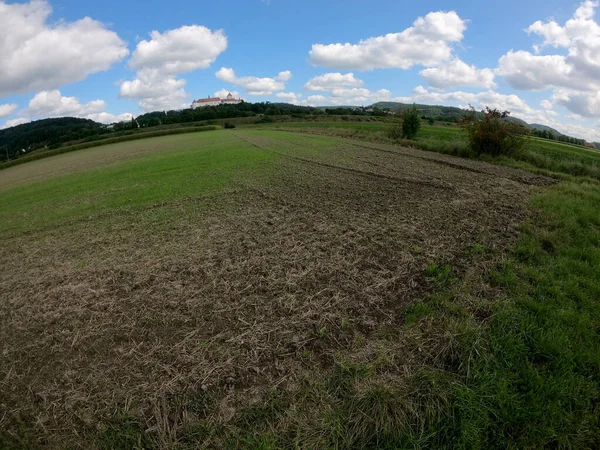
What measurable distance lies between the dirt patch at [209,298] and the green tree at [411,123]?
22437mm

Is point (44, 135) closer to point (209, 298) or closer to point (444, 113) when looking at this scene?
point (444, 113)

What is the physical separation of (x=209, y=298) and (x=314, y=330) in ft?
6.81

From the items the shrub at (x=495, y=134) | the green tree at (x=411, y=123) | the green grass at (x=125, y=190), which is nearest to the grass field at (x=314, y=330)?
the green grass at (x=125, y=190)

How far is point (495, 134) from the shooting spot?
61.9 ft

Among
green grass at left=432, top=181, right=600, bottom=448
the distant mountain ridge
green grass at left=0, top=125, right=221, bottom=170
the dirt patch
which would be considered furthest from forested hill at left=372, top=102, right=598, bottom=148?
green grass at left=0, top=125, right=221, bottom=170

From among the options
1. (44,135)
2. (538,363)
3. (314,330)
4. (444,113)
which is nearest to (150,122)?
Answer: (44,135)

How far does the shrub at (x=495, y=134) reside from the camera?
1864cm

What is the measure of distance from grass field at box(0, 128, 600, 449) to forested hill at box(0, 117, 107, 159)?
3765 inches

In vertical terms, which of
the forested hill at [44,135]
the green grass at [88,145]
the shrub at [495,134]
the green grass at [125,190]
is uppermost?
the forested hill at [44,135]

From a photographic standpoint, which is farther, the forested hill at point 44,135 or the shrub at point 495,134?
the forested hill at point 44,135

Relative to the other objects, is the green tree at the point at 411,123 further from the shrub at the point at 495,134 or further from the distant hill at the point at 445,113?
the shrub at the point at 495,134

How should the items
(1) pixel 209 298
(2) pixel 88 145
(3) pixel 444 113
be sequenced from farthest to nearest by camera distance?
(3) pixel 444 113 → (2) pixel 88 145 → (1) pixel 209 298

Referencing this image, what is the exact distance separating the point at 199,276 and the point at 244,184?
8646 mm

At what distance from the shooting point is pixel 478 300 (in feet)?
16.6
